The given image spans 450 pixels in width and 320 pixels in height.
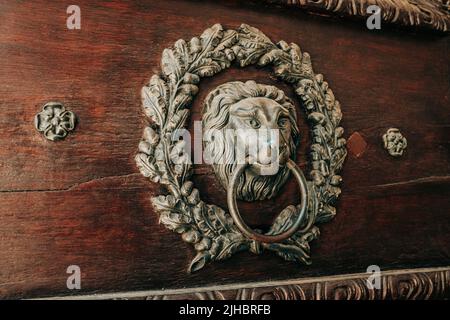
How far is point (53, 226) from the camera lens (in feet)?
2.51

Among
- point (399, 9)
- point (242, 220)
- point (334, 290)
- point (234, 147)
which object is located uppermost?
point (399, 9)

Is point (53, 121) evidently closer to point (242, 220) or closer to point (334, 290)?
point (242, 220)

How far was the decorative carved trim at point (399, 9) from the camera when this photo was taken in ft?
3.20

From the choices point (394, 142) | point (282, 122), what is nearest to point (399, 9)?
point (394, 142)

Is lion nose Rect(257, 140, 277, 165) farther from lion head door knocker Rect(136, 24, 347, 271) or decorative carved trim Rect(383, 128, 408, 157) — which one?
decorative carved trim Rect(383, 128, 408, 157)

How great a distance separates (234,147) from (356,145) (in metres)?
0.25

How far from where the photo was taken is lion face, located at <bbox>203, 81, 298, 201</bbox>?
2.84 ft

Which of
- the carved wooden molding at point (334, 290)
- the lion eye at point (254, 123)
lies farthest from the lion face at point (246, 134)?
the carved wooden molding at point (334, 290)

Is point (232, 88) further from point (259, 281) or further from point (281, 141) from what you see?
point (259, 281)

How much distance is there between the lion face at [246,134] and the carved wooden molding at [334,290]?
142mm

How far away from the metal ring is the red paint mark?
0.17 meters

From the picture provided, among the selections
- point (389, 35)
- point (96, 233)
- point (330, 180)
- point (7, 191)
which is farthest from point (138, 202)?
point (389, 35)

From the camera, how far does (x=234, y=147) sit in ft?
2.87

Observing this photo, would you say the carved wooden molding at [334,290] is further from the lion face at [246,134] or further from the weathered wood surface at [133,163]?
the lion face at [246,134]
